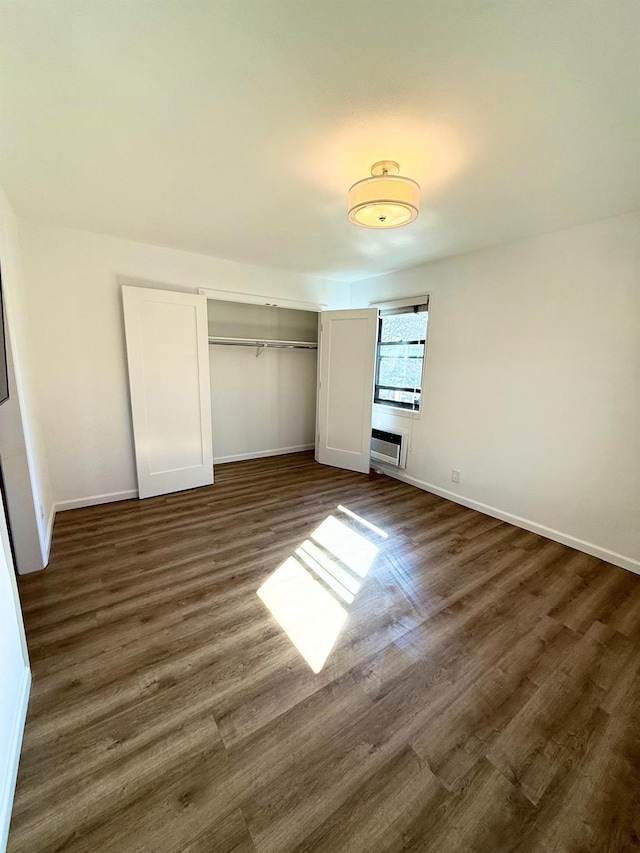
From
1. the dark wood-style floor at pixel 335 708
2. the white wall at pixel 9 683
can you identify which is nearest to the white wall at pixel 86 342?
the dark wood-style floor at pixel 335 708

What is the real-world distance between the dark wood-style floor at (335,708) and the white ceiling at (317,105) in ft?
8.22

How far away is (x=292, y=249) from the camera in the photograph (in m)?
3.29

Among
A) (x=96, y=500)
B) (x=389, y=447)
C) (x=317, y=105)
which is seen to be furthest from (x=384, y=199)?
(x=96, y=500)

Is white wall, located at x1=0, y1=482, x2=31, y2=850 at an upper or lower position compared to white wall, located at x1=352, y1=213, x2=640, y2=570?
lower

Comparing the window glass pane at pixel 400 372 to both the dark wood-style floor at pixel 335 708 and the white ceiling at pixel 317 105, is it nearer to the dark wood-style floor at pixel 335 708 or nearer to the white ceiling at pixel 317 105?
the white ceiling at pixel 317 105

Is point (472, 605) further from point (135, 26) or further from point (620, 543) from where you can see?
point (135, 26)

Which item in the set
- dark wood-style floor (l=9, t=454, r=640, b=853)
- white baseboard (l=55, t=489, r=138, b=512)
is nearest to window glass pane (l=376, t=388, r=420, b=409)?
dark wood-style floor (l=9, t=454, r=640, b=853)

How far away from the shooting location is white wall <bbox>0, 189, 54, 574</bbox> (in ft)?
6.86

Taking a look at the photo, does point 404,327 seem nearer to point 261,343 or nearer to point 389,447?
point 389,447

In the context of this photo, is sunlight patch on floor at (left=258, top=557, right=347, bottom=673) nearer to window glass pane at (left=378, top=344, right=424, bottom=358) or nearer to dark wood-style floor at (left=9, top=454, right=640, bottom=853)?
dark wood-style floor at (left=9, top=454, right=640, bottom=853)

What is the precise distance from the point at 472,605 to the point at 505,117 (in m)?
2.52

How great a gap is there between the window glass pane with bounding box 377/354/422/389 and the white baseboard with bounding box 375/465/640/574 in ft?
3.79

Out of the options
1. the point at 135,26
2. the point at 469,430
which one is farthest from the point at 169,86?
the point at 469,430

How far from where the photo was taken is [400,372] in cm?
414
